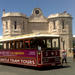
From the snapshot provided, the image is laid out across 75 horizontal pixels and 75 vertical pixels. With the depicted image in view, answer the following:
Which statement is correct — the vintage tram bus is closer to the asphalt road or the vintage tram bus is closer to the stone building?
the asphalt road

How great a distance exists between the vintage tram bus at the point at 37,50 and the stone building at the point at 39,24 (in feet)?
76.9

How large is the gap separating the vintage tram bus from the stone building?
76.9 ft

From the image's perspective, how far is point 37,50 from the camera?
1391cm

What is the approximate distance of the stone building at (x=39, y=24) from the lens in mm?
39719

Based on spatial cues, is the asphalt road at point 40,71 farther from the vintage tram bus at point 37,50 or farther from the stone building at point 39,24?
the stone building at point 39,24

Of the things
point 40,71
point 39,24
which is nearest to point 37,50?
point 40,71

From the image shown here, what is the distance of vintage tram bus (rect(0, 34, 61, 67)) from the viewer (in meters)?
13.9

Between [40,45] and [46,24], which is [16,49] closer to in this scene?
[40,45]

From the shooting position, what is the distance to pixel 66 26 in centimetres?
4028

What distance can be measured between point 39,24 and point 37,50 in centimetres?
2783

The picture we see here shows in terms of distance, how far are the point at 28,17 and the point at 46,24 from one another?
4302 mm

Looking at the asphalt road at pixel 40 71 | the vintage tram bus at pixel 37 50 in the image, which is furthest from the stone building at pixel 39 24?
the asphalt road at pixel 40 71

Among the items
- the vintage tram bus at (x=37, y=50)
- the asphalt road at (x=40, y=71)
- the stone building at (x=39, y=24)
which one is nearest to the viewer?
the asphalt road at (x=40, y=71)

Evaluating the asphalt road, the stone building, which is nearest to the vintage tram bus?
the asphalt road
